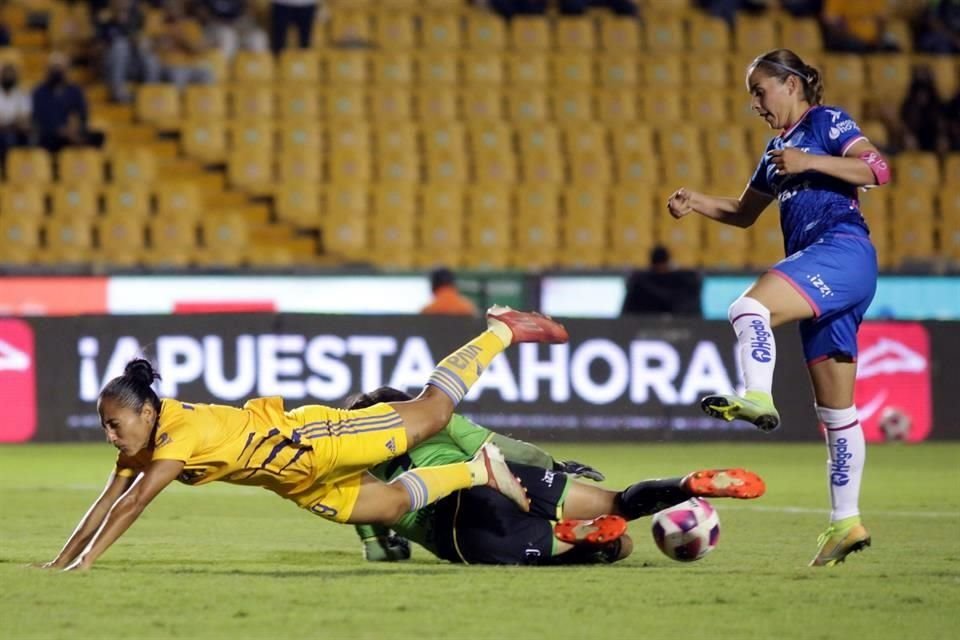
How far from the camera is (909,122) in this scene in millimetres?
22531

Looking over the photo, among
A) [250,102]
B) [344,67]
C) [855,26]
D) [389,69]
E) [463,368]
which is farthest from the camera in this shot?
[855,26]

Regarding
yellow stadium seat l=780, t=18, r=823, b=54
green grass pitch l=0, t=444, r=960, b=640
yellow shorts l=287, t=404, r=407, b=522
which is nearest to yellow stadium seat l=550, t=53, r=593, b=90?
yellow stadium seat l=780, t=18, r=823, b=54

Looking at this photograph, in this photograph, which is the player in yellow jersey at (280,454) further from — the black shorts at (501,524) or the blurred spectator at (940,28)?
the blurred spectator at (940,28)

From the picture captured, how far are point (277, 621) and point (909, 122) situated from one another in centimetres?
1809

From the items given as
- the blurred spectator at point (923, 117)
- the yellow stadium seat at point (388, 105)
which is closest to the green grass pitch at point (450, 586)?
the yellow stadium seat at point (388, 105)

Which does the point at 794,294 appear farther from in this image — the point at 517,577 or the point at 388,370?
the point at 388,370

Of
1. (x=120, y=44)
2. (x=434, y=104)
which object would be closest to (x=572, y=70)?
(x=434, y=104)

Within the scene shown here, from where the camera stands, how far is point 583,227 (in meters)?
20.2

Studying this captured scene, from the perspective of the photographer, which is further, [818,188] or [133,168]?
[133,168]

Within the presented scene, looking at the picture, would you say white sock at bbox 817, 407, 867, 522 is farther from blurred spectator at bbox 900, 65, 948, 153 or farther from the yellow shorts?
blurred spectator at bbox 900, 65, 948, 153

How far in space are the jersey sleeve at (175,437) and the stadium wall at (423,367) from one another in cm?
832

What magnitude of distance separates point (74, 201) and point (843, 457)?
1298cm

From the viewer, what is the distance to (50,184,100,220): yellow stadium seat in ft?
61.7

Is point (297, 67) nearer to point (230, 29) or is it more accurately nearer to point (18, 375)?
point (230, 29)
